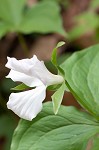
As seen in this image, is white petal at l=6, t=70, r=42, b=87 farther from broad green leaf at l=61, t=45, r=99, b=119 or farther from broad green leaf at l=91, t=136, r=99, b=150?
broad green leaf at l=91, t=136, r=99, b=150

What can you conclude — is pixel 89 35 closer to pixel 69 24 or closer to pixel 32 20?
pixel 69 24

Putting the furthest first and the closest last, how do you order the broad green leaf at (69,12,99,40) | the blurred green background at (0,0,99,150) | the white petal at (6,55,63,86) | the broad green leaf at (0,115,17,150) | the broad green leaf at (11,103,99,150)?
1. the broad green leaf at (69,12,99,40)
2. the blurred green background at (0,0,99,150)
3. the broad green leaf at (0,115,17,150)
4. the broad green leaf at (11,103,99,150)
5. the white petal at (6,55,63,86)

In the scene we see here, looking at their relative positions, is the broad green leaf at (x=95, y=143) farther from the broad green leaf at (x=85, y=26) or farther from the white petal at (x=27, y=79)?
the broad green leaf at (x=85, y=26)

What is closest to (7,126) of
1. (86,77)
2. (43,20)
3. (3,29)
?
(3,29)

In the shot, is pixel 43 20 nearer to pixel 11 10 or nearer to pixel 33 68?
pixel 11 10

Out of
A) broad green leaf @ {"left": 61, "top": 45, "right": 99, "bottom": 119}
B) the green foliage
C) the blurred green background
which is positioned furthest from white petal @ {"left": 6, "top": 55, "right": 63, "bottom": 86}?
the green foliage

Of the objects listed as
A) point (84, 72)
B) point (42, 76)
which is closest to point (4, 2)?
point (84, 72)

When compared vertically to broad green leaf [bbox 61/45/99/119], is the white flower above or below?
above

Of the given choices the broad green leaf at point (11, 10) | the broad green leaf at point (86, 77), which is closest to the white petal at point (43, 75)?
the broad green leaf at point (86, 77)
